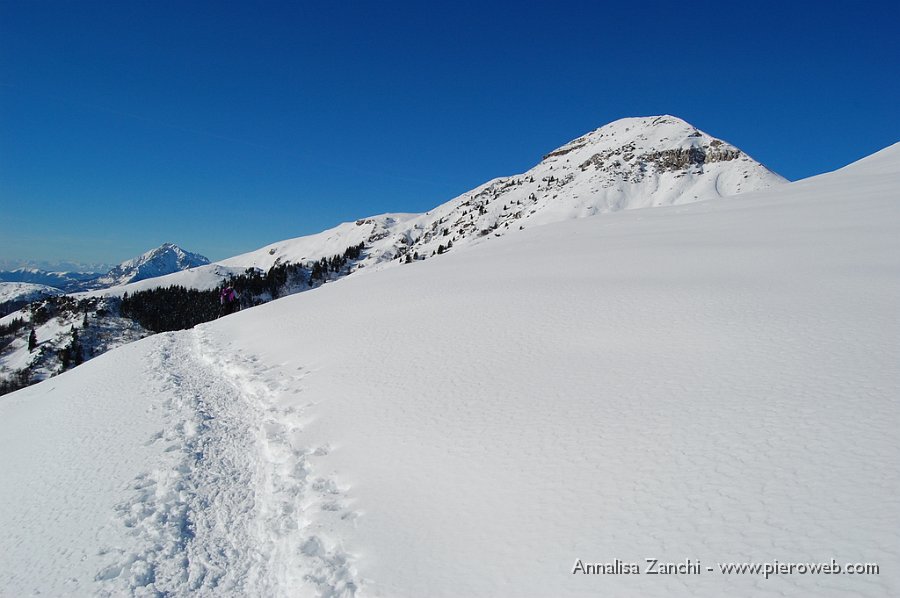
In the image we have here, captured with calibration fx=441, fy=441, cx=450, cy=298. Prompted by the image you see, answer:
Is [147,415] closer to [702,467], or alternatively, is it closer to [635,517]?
[635,517]

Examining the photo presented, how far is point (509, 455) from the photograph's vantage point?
271 inches

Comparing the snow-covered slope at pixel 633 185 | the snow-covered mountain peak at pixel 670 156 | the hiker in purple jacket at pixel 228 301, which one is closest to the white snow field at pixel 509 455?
the hiker in purple jacket at pixel 228 301

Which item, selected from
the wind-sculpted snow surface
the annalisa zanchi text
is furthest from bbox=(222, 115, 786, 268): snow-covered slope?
the annalisa zanchi text

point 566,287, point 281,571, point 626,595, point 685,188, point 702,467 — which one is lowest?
point 281,571

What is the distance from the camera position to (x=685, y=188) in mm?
158750

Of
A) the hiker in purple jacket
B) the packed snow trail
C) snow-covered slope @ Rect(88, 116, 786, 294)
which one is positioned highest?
snow-covered slope @ Rect(88, 116, 786, 294)

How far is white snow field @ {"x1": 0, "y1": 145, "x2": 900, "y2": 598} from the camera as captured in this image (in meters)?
4.77

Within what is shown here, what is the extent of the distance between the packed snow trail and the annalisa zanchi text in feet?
9.53

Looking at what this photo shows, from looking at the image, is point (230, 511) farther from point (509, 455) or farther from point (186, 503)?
point (509, 455)

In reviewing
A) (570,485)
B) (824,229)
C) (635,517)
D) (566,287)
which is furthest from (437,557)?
(824,229)

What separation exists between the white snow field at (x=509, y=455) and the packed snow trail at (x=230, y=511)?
38mm

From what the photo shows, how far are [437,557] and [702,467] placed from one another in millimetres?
3516

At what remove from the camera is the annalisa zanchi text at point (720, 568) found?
12.5 feet

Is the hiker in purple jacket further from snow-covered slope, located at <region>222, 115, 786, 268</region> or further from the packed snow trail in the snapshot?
snow-covered slope, located at <region>222, 115, 786, 268</region>
